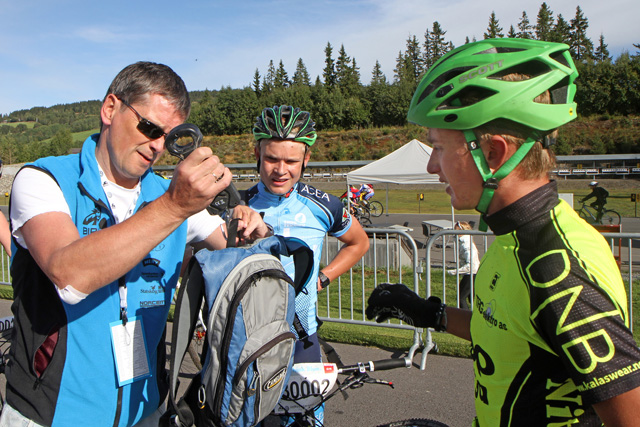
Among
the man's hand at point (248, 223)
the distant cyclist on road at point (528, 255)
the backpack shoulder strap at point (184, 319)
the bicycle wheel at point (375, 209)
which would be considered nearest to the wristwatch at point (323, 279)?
the man's hand at point (248, 223)

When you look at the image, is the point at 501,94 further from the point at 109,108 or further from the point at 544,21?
the point at 544,21

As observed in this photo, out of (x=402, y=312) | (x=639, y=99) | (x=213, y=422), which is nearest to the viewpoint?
(x=213, y=422)

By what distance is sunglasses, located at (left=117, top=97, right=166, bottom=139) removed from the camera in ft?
5.53

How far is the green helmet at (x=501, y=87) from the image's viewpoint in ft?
4.41

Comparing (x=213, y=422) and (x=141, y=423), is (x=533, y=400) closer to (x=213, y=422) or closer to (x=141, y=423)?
(x=213, y=422)

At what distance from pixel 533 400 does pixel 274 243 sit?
3.37 feet

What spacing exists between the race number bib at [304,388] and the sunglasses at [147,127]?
138 cm

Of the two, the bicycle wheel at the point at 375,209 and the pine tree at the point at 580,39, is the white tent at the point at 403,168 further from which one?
the pine tree at the point at 580,39

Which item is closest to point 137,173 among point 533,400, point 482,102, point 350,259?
point 482,102

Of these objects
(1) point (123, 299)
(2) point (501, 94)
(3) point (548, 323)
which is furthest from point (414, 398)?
(2) point (501, 94)

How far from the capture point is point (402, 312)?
2.07 metres

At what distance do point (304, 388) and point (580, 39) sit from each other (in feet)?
356

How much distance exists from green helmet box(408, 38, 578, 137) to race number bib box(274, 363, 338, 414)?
1.47 meters

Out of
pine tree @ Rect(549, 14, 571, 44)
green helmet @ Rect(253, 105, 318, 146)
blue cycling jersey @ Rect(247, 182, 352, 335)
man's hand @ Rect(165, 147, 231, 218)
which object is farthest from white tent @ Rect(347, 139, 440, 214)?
pine tree @ Rect(549, 14, 571, 44)
